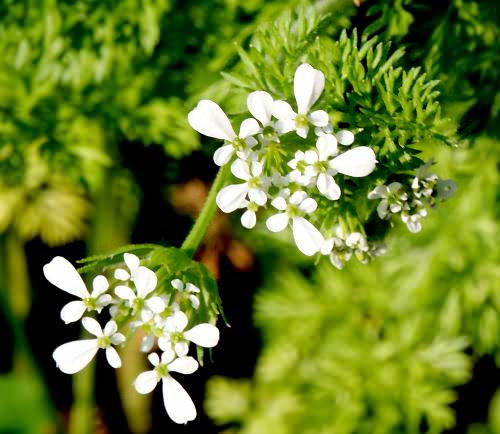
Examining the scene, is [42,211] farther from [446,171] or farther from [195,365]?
[195,365]

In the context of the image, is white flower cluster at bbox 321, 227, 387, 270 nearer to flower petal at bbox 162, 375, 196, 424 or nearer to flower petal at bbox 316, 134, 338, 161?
flower petal at bbox 316, 134, 338, 161

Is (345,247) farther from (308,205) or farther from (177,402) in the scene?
(177,402)

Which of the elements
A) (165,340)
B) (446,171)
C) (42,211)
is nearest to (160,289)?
(165,340)

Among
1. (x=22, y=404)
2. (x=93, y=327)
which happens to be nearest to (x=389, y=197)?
(x=93, y=327)

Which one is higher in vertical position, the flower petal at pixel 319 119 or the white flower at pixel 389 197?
the flower petal at pixel 319 119

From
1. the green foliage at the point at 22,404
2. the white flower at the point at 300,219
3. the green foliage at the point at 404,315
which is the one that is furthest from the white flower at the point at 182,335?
the green foliage at the point at 22,404

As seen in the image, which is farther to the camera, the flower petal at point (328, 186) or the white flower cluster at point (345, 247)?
the white flower cluster at point (345, 247)

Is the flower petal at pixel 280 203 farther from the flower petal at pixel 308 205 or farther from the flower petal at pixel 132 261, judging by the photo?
the flower petal at pixel 132 261
